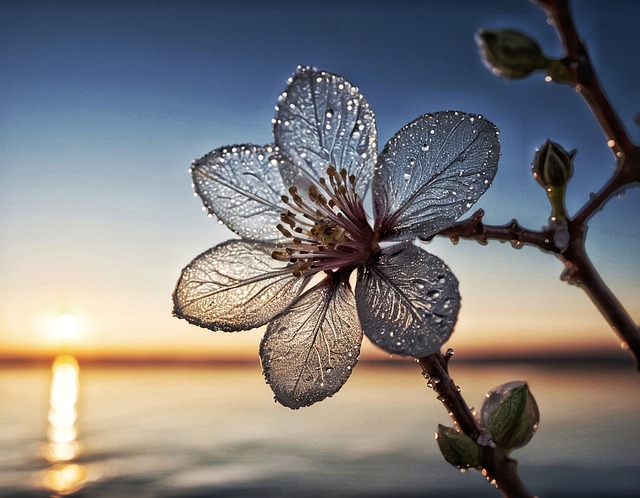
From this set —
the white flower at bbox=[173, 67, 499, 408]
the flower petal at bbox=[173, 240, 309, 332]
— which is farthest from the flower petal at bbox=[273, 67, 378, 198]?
the flower petal at bbox=[173, 240, 309, 332]

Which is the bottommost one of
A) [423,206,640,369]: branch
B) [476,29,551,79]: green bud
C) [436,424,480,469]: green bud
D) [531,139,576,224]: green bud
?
[436,424,480,469]: green bud


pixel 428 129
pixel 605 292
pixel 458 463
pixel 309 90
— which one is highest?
pixel 309 90

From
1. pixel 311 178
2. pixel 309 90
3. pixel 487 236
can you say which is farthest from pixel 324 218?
pixel 487 236

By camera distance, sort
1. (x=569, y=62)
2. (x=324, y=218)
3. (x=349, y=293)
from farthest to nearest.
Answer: (x=324, y=218), (x=349, y=293), (x=569, y=62)

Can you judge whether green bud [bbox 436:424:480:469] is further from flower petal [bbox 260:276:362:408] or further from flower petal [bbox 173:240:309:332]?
flower petal [bbox 173:240:309:332]

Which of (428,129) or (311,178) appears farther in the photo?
(311,178)

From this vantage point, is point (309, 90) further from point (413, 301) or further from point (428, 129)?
point (413, 301)
